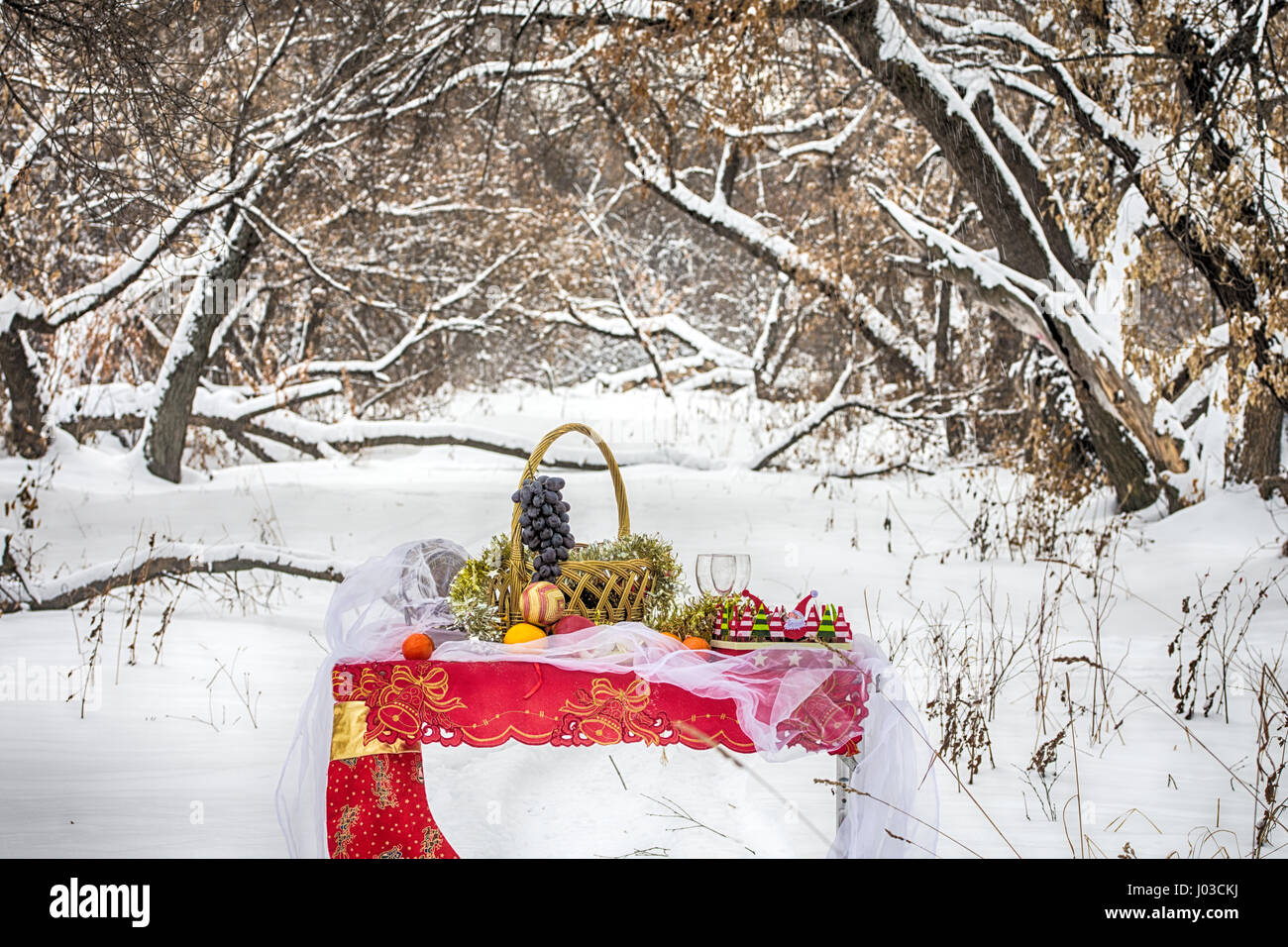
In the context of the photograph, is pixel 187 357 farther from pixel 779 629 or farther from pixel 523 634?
pixel 779 629

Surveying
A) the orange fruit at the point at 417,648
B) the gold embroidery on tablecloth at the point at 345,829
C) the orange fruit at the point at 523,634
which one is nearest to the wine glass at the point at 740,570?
the orange fruit at the point at 523,634

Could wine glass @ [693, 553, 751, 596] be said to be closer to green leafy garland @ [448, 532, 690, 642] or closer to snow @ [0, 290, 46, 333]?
green leafy garland @ [448, 532, 690, 642]

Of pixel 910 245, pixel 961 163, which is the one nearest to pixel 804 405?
pixel 910 245

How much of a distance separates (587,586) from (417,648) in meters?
0.48

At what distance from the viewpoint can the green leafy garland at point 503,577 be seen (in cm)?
294

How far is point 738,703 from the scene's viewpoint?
2557 mm

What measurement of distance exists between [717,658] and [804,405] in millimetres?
11177

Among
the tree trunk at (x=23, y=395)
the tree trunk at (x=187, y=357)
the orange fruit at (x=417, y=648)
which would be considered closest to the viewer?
the orange fruit at (x=417, y=648)

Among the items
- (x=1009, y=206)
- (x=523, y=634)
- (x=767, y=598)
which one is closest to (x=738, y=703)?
(x=523, y=634)

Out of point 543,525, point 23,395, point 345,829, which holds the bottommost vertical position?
point 345,829

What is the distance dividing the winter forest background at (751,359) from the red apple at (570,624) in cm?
118

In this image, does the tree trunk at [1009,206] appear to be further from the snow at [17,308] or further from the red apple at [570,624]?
the snow at [17,308]

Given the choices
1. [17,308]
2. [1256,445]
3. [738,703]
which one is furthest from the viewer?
[17,308]

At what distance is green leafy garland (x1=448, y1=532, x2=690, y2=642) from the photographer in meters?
2.94
